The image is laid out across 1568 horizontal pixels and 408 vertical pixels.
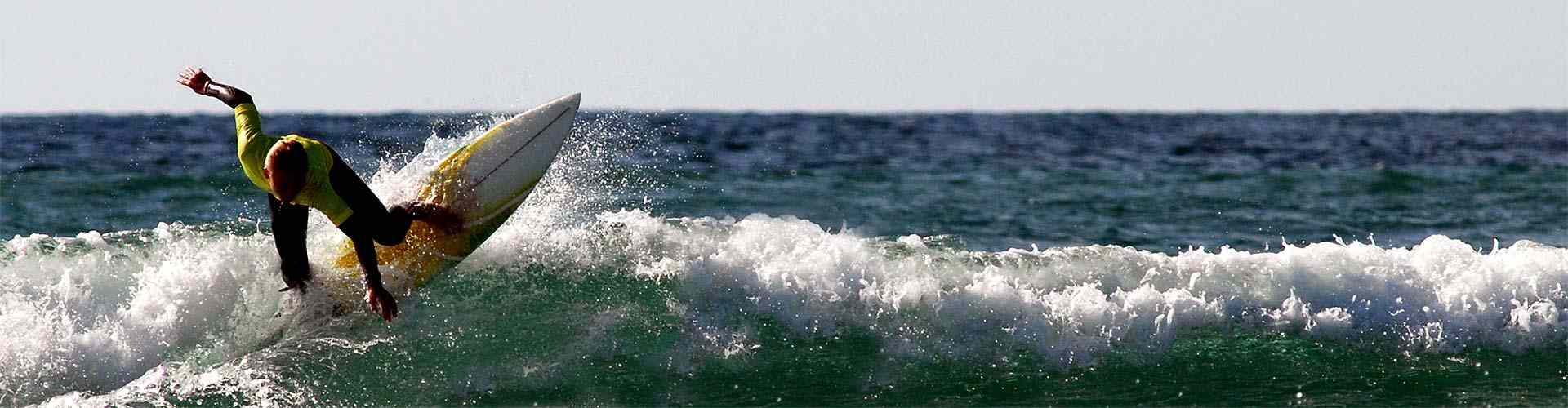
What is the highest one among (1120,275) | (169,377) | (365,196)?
(365,196)

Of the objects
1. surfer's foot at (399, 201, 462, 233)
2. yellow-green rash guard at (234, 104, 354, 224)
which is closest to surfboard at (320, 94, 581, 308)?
surfer's foot at (399, 201, 462, 233)

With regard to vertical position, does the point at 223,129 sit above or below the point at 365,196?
below

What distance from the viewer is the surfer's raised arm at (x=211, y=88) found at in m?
6.98

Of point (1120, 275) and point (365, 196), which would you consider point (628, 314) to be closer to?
point (365, 196)

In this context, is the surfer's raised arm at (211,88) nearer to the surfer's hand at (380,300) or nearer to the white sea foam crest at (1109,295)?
the surfer's hand at (380,300)

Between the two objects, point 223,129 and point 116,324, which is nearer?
point 116,324

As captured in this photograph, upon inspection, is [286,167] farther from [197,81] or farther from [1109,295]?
[1109,295]

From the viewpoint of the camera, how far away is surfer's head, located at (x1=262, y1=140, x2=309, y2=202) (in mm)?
6457

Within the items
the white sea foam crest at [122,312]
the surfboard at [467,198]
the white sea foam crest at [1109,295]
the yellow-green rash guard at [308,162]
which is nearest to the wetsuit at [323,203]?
the yellow-green rash guard at [308,162]

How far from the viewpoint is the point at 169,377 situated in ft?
24.1

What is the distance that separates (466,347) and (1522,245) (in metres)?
5.95

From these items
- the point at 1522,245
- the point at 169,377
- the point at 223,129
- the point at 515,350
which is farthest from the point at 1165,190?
the point at 223,129

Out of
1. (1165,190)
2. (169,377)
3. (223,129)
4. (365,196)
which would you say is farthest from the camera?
(223,129)

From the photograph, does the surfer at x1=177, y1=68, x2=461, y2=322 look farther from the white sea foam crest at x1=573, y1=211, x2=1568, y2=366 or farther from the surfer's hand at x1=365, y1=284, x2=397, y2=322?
the white sea foam crest at x1=573, y1=211, x2=1568, y2=366
